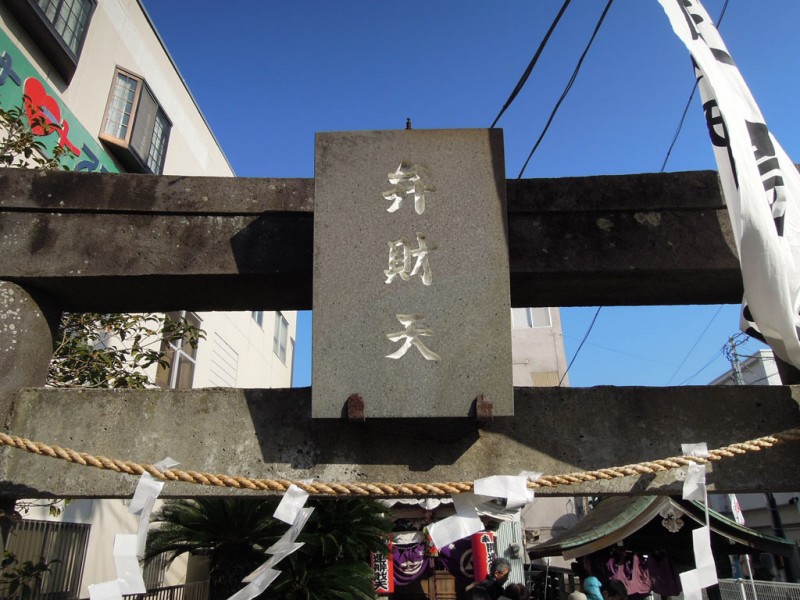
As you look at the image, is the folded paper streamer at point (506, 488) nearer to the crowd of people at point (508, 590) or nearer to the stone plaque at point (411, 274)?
the stone plaque at point (411, 274)

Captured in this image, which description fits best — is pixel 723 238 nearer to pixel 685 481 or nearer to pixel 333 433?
pixel 685 481

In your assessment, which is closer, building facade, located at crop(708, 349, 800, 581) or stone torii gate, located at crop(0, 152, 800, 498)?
stone torii gate, located at crop(0, 152, 800, 498)

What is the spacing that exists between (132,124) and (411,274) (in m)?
10.3

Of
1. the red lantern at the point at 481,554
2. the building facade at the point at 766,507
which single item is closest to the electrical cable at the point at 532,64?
the red lantern at the point at 481,554

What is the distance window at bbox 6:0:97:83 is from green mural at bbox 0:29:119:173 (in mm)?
483

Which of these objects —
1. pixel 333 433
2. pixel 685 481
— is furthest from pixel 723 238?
pixel 333 433

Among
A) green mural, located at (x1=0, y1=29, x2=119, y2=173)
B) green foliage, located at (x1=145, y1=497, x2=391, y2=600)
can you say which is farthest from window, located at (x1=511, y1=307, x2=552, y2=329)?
green mural, located at (x1=0, y1=29, x2=119, y2=173)

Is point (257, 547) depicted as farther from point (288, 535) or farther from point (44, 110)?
point (44, 110)

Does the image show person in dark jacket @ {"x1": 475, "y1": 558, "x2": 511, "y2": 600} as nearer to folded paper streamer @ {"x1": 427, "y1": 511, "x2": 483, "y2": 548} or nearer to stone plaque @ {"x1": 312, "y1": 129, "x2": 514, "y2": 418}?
folded paper streamer @ {"x1": 427, "y1": 511, "x2": 483, "y2": 548}

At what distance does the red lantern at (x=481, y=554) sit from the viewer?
14.1 metres

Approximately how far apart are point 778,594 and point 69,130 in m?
13.8

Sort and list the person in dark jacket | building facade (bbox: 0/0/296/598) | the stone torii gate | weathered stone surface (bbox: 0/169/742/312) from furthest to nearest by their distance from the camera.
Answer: building facade (bbox: 0/0/296/598)
the person in dark jacket
weathered stone surface (bbox: 0/169/742/312)
the stone torii gate

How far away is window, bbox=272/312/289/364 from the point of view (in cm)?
2331

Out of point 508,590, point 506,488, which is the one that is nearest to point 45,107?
point 506,488
